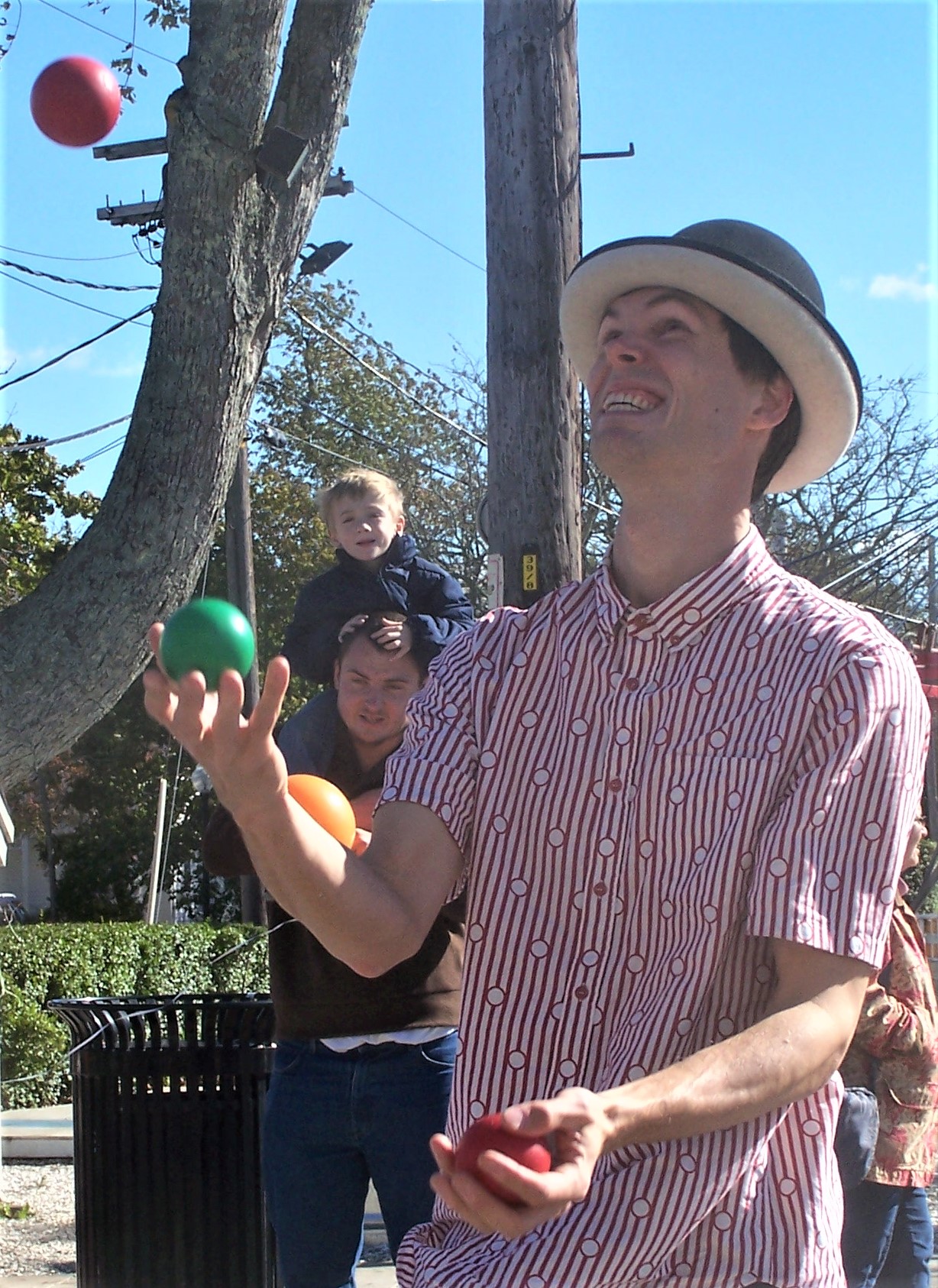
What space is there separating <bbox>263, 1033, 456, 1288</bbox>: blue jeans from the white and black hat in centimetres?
182

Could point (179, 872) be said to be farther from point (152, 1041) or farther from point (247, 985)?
point (152, 1041)

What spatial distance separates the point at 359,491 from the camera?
206 inches

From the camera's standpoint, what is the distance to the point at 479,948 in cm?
188

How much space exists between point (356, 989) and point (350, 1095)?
23 cm

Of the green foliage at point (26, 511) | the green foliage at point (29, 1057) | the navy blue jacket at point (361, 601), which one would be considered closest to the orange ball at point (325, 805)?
the navy blue jacket at point (361, 601)

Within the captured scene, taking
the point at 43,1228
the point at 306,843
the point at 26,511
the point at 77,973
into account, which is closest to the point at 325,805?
the point at 306,843

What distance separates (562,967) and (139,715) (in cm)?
2824

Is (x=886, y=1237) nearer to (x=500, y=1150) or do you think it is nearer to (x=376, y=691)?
(x=376, y=691)

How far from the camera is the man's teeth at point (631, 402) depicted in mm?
1951

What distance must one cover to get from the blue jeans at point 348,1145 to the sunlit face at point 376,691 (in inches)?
32.3

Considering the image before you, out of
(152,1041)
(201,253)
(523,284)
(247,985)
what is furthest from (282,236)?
(247,985)

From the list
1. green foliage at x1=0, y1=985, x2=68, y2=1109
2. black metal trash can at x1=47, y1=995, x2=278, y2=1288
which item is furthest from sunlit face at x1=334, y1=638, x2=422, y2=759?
green foliage at x1=0, y1=985, x2=68, y2=1109

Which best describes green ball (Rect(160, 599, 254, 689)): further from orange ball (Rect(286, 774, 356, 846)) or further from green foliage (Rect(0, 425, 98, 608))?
→ green foliage (Rect(0, 425, 98, 608))

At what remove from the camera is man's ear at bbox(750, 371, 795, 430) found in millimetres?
2041
